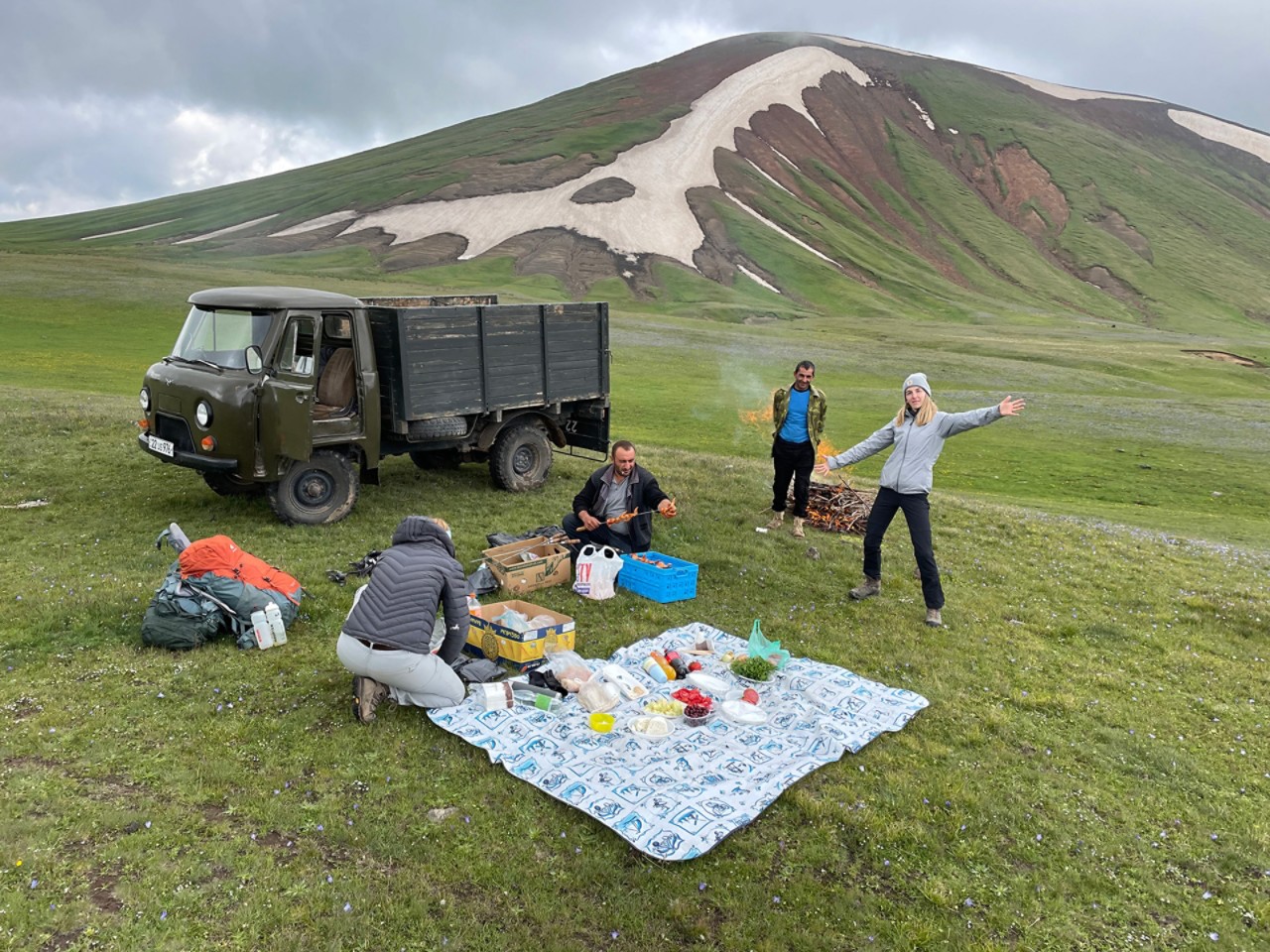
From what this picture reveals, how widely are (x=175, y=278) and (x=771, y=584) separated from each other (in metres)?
51.2

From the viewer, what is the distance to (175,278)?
1944 inches

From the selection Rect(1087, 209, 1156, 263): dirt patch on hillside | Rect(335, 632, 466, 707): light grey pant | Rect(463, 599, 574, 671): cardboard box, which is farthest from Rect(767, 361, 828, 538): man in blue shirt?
Rect(1087, 209, 1156, 263): dirt patch on hillside

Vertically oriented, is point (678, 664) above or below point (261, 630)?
below

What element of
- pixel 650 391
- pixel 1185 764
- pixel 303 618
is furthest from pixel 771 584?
pixel 650 391

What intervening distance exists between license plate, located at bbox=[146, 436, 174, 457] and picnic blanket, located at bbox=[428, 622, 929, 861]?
683 cm

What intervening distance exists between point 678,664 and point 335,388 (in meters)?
7.01

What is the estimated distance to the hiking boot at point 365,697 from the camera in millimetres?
6562

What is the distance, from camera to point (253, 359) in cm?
1067

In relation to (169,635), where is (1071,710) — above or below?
below

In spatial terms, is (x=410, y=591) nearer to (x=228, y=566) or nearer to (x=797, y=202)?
(x=228, y=566)

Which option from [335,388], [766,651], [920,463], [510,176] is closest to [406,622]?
[766,651]

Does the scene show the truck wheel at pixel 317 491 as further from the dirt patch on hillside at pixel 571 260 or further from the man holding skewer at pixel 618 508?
the dirt patch on hillside at pixel 571 260

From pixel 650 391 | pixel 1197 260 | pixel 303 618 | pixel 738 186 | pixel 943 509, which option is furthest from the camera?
pixel 1197 260

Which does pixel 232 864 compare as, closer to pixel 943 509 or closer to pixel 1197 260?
pixel 943 509
